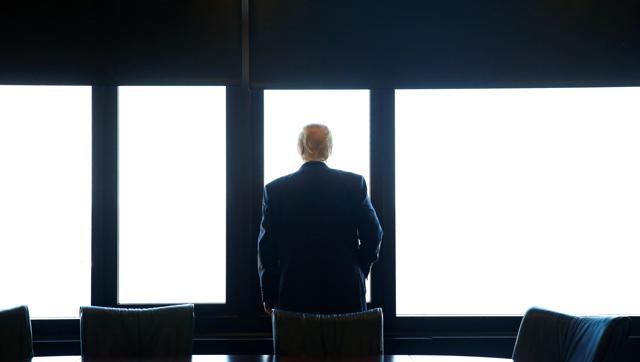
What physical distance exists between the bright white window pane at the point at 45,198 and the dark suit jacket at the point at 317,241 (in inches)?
50.8

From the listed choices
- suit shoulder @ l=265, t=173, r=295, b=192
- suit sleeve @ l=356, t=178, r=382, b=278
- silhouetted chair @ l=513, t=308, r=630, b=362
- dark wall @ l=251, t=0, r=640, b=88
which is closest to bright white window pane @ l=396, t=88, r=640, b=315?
dark wall @ l=251, t=0, r=640, b=88

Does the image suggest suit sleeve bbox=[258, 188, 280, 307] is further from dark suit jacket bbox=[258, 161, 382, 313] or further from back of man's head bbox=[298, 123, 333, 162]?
back of man's head bbox=[298, 123, 333, 162]

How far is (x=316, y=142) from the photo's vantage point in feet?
8.57

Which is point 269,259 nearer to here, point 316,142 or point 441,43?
point 316,142

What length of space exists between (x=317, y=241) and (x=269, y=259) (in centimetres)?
24

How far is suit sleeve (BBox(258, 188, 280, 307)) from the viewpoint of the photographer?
102 inches

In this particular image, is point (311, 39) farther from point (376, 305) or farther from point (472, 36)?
point (376, 305)

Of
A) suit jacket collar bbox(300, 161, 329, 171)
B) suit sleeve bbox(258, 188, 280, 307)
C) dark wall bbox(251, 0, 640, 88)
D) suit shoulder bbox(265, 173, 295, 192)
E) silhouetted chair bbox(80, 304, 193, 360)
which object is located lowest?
silhouetted chair bbox(80, 304, 193, 360)

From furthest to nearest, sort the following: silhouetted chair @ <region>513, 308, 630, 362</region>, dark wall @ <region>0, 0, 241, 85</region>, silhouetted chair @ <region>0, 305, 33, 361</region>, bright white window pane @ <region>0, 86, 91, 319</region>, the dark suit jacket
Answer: bright white window pane @ <region>0, 86, 91, 319</region> → dark wall @ <region>0, 0, 241, 85</region> → the dark suit jacket → silhouetted chair @ <region>0, 305, 33, 361</region> → silhouetted chair @ <region>513, 308, 630, 362</region>

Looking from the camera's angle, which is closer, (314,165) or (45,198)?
(314,165)

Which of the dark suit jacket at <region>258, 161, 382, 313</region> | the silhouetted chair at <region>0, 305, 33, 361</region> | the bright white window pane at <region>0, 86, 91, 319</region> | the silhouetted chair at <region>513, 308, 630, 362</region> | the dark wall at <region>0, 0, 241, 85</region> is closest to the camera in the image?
the silhouetted chair at <region>513, 308, 630, 362</region>

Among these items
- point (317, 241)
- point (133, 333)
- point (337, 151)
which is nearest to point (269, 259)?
point (317, 241)

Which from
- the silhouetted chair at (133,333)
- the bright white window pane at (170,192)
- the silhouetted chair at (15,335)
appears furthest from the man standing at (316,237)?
the silhouetted chair at (15,335)

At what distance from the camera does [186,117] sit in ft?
10.8
